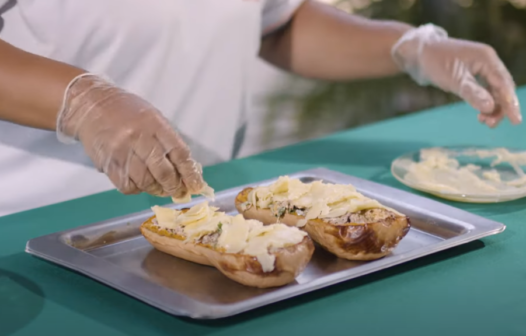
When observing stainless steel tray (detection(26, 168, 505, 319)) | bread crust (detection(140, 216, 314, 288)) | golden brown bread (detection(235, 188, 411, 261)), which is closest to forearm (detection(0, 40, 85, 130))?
stainless steel tray (detection(26, 168, 505, 319))

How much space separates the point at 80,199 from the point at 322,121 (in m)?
3.24

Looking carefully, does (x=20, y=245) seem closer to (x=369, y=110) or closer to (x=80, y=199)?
(x=80, y=199)

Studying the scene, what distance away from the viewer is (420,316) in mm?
1172

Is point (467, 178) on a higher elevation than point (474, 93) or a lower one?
lower

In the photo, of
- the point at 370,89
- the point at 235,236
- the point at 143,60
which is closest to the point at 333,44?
the point at 143,60

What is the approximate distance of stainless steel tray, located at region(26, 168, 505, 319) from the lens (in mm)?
1183

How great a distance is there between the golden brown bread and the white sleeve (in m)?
1.22

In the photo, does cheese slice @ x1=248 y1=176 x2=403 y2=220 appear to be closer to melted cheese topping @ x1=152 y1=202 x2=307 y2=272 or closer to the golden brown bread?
the golden brown bread

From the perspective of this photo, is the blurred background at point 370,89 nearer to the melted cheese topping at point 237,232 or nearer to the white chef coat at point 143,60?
the white chef coat at point 143,60

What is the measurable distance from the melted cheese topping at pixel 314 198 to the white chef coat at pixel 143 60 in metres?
0.78

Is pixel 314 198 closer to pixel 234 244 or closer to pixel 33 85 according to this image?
pixel 234 244

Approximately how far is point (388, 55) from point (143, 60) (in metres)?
0.79

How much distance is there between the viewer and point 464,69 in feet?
7.03

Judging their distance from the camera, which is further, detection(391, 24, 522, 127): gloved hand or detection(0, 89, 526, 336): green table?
detection(391, 24, 522, 127): gloved hand
